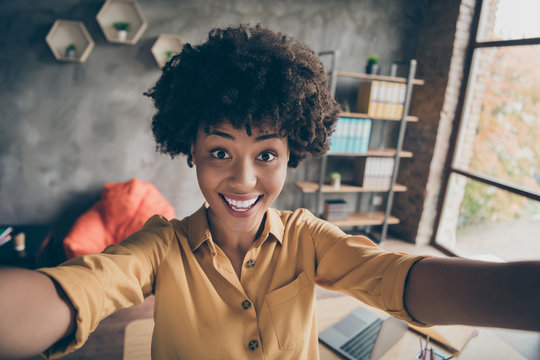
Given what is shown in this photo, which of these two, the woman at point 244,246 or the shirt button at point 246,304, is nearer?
the woman at point 244,246

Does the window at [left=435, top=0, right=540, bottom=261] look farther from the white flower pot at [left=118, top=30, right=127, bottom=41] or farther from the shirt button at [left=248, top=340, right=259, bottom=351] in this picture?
the white flower pot at [left=118, top=30, right=127, bottom=41]

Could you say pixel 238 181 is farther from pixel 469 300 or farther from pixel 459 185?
pixel 459 185

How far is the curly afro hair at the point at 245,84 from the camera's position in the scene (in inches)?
33.4

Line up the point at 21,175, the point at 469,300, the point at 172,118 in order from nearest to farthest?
the point at 469,300 < the point at 172,118 < the point at 21,175

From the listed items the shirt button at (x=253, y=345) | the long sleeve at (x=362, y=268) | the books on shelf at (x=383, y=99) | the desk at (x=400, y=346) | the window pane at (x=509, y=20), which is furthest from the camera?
the books on shelf at (x=383, y=99)

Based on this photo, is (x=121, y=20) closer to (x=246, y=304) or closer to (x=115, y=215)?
(x=115, y=215)

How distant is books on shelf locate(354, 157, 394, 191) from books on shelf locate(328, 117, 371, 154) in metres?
0.21

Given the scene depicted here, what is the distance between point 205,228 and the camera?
3.02 ft

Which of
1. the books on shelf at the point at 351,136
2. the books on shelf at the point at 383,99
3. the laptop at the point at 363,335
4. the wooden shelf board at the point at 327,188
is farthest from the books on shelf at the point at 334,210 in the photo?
the laptop at the point at 363,335

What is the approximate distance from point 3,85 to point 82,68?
68 cm

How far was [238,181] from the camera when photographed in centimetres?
83

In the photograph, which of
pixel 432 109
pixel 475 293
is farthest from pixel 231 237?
pixel 432 109

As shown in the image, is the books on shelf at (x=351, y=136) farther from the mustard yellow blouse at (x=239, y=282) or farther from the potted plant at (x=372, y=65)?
the mustard yellow blouse at (x=239, y=282)

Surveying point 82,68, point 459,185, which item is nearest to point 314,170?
point 459,185
